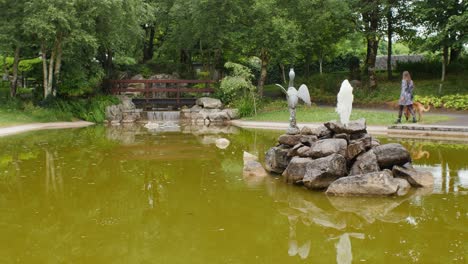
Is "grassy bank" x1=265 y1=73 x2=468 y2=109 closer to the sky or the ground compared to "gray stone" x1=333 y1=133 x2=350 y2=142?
closer to the sky

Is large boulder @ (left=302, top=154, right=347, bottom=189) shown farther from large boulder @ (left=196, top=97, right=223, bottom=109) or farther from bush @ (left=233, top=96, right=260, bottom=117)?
large boulder @ (left=196, top=97, right=223, bottom=109)

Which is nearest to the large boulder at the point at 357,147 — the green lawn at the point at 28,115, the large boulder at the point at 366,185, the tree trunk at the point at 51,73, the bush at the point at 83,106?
the large boulder at the point at 366,185

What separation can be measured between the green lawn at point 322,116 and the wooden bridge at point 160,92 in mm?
5911

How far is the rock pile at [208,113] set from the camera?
2748 cm

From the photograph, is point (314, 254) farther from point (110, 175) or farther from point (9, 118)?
point (9, 118)

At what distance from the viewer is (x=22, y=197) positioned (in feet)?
29.3

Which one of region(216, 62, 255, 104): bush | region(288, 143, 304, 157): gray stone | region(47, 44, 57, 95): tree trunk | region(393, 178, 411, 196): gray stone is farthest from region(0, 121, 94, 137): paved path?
region(393, 178, 411, 196): gray stone

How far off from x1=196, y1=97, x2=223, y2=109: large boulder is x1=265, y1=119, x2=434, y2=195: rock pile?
1819 cm

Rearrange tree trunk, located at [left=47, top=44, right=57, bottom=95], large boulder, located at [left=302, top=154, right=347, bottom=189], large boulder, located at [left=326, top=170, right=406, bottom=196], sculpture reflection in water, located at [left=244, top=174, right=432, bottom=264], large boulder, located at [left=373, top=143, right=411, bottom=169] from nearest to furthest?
1. sculpture reflection in water, located at [left=244, top=174, right=432, bottom=264]
2. large boulder, located at [left=326, top=170, right=406, bottom=196]
3. large boulder, located at [left=302, top=154, right=347, bottom=189]
4. large boulder, located at [left=373, top=143, right=411, bottom=169]
5. tree trunk, located at [left=47, top=44, right=57, bottom=95]

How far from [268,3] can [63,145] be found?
15.7 metres

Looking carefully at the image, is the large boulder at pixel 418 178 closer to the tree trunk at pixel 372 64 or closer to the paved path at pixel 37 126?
the paved path at pixel 37 126

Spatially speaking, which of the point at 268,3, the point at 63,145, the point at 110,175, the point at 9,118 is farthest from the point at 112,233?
the point at 268,3

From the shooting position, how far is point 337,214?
7.88 m

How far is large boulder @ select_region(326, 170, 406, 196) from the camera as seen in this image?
898 centimetres
